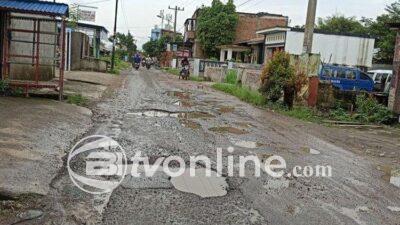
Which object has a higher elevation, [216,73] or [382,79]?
[382,79]

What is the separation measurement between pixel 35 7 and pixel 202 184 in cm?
907

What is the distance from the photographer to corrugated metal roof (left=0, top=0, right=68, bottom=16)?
42.3 ft

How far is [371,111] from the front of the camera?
15.7 metres

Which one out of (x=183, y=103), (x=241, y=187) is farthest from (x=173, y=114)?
(x=241, y=187)

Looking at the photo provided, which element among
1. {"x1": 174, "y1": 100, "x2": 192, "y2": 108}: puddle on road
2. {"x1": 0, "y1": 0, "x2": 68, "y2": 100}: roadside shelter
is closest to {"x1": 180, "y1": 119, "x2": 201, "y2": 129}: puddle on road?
{"x1": 174, "y1": 100, "x2": 192, "y2": 108}: puddle on road

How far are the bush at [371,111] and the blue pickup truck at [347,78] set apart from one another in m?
6.57

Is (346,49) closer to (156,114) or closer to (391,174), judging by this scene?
(156,114)

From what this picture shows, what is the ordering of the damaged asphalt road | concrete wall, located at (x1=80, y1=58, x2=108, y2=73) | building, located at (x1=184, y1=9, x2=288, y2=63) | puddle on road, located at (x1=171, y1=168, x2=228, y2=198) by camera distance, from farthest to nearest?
building, located at (x1=184, y1=9, x2=288, y2=63)
concrete wall, located at (x1=80, y1=58, x2=108, y2=73)
puddle on road, located at (x1=171, y1=168, x2=228, y2=198)
the damaged asphalt road

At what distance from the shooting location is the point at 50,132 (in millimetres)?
8750

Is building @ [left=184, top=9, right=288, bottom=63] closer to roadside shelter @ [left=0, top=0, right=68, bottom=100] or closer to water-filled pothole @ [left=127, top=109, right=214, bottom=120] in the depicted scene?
roadside shelter @ [left=0, top=0, right=68, bottom=100]

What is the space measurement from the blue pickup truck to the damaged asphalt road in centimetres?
1088

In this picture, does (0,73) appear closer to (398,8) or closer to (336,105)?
(336,105)

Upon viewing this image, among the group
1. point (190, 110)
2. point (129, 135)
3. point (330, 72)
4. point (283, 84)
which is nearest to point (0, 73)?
point (190, 110)

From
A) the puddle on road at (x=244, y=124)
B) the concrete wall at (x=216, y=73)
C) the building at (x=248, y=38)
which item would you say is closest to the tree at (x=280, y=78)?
the puddle on road at (x=244, y=124)
